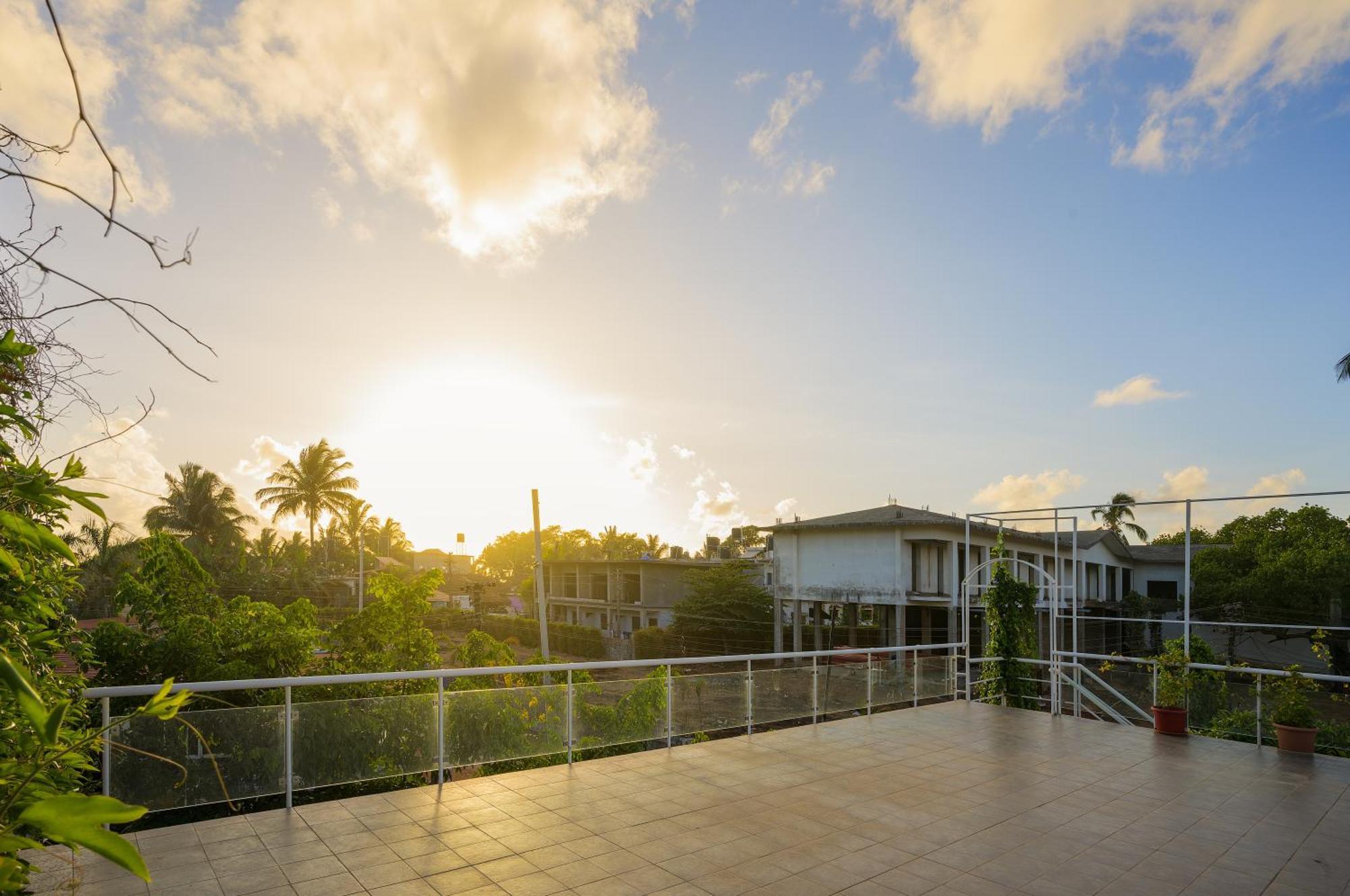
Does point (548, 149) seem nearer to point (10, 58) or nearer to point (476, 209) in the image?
point (476, 209)

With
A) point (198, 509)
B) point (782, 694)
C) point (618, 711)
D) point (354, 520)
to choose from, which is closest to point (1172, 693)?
point (782, 694)

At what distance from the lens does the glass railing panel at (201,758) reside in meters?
5.29

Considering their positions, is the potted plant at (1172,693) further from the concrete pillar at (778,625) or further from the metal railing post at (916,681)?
the concrete pillar at (778,625)

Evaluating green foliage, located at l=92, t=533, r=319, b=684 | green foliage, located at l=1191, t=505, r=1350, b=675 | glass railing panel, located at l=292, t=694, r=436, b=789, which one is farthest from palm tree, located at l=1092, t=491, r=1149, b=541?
glass railing panel, located at l=292, t=694, r=436, b=789

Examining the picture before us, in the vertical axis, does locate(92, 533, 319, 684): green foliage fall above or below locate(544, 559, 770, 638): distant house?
above

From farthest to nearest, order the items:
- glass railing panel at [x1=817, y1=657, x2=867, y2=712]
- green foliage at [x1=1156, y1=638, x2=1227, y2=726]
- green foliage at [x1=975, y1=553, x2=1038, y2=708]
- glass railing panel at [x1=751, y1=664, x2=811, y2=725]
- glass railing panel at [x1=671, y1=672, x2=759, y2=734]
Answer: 1. green foliage at [x1=975, y1=553, x2=1038, y2=708]
2. glass railing panel at [x1=817, y1=657, x2=867, y2=712]
3. green foliage at [x1=1156, y1=638, x2=1227, y2=726]
4. glass railing panel at [x1=751, y1=664, x2=811, y2=725]
5. glass railing panel at [x1=671, y1=672, x2=759, y2=734]

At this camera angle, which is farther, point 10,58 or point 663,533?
point 663,533

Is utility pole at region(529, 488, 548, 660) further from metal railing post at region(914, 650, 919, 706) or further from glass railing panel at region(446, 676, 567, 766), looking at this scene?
glass railing panel at region(446, 676, 567, 766)

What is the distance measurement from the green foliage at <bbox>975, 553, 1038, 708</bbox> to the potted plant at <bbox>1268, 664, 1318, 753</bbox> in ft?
10.4

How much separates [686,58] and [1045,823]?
8653 millimetres

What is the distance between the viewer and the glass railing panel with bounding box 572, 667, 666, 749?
7.61m

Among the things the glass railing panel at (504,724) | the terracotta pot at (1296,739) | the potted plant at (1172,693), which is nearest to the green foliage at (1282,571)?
the potted plant at (1172,693)

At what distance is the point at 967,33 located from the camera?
841 cm

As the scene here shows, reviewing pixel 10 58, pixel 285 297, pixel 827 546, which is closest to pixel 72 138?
pixel 10 58
